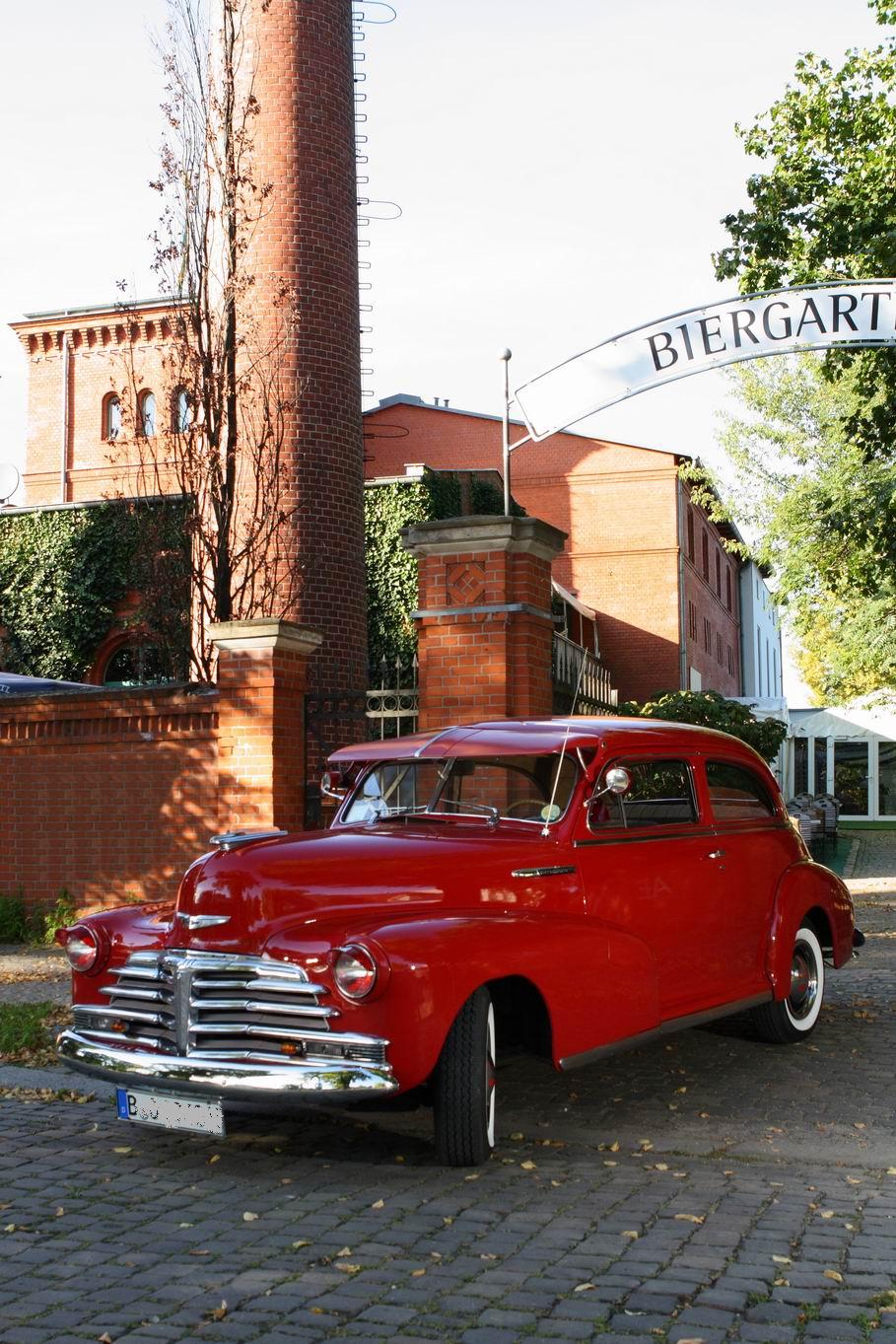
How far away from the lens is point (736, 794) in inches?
296

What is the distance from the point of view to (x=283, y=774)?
11.0 meters

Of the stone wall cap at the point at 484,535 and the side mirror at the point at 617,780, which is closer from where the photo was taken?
the side mirror at the point at 617,780

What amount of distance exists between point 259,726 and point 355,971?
20.1 ft

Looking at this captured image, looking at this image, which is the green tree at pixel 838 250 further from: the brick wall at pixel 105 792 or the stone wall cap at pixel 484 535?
the brick wall at pixel 105 792

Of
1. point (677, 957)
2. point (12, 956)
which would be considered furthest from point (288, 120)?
point (677, 957)

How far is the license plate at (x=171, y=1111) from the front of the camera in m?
5.15

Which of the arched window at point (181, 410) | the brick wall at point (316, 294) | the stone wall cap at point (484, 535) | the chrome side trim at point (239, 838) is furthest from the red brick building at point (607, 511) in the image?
the chrome side trim at point (239, 838)

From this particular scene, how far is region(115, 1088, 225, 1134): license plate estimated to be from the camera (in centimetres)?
515

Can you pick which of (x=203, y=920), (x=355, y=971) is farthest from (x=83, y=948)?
(x=355, y=971)

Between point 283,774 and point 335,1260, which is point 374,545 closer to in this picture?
point 283,774

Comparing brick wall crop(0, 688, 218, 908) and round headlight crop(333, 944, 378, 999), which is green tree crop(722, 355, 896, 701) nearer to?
brick wall crop(0, 688, 218, 908)

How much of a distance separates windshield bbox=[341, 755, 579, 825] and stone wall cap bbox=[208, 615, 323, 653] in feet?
13.6

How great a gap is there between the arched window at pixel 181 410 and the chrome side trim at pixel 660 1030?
967 centimetres

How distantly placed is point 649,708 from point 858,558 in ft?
20.5
